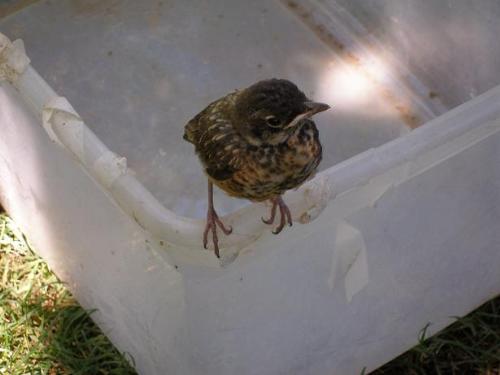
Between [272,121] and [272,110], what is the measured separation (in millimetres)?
43

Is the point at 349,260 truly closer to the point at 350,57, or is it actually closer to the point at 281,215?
the point at 281,215

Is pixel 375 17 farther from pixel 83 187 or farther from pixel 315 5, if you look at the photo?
pixel 83 187

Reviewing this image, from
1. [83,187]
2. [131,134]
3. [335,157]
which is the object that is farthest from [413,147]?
[131,134]

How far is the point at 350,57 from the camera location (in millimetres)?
4641

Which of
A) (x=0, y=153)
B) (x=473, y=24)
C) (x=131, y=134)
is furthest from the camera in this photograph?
(x=131, y=134)

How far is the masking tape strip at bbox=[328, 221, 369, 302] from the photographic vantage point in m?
2.94

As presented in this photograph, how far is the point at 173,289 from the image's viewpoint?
9.08 feet

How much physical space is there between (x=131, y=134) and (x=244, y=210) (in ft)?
5.83

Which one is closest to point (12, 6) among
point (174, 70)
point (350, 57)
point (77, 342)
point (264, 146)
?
point (174, 70)

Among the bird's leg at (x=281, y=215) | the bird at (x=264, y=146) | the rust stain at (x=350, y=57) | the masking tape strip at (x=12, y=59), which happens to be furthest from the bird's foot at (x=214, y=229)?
the rust stain at (x=350, y=57)

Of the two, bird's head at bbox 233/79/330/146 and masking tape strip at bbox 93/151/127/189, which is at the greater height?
masking tape strip at bbox 93/151/127/189

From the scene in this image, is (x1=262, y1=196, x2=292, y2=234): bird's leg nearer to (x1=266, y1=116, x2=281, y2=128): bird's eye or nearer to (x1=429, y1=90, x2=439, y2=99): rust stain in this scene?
(x1=266, y1=116, x2=281, y2=128): bird's eye

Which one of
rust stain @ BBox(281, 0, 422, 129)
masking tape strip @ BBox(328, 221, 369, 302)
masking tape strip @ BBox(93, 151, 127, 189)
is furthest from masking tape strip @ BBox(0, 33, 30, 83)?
rust stain @ BBox(281, 0, 422, 129)

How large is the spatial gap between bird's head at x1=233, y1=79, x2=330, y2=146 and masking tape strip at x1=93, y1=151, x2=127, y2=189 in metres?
0.36
